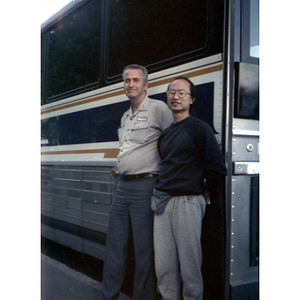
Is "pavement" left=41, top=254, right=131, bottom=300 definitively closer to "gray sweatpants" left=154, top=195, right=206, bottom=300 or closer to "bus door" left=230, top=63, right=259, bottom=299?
"gray sweatpants" left=154, top=195, right=206, bottom=300

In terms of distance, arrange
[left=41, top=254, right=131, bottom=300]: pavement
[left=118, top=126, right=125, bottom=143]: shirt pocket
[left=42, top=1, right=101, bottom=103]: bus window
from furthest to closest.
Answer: [left=42, top=1, right=101, bottom=103]: bus window
[left=118, top=126, right=125, bottom=143]: shirt pocket
[left=41, top=254, right=131, bottom=300]: pavement

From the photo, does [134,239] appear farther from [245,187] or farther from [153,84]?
[153,84]

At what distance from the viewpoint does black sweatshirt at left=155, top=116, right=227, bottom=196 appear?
6.55 feet

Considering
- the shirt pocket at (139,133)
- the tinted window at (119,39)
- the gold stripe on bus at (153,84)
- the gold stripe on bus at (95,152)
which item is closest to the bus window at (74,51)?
the tinted window at (119,39)

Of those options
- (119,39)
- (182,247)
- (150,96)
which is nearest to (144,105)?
(150,96)

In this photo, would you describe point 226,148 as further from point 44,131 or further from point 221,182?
point 44,131

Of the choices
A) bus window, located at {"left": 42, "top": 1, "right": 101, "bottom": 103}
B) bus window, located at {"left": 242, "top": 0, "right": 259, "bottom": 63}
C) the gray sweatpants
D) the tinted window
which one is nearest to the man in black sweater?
the gray sweatpants

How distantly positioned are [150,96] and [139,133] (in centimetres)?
24

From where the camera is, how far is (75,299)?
2375 mm

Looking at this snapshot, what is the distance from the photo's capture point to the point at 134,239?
90.4 inches

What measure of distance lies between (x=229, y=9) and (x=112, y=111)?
1.01 m

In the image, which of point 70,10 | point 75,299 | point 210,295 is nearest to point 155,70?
point 70,10

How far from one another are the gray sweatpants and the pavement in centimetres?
41

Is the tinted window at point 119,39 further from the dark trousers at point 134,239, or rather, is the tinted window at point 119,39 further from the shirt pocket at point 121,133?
the dark trousers at point 134,239
